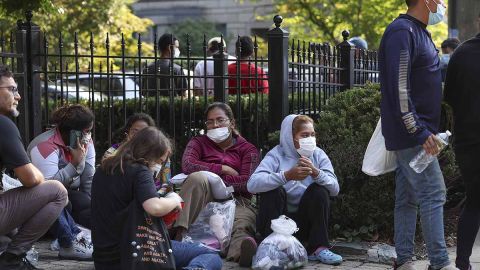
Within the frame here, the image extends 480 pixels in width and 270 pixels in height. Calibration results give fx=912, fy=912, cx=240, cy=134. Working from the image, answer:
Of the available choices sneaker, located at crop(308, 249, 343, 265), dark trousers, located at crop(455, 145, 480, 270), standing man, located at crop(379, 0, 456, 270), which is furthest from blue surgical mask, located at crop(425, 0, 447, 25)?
sneaker, located at crop(308, 249, 343, 265)

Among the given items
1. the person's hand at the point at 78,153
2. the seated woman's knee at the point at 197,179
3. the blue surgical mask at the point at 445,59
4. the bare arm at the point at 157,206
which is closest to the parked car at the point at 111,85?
the person's hand at the point at 78,153

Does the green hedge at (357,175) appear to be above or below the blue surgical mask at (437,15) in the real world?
below

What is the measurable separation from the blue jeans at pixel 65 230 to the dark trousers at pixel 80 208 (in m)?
0.22

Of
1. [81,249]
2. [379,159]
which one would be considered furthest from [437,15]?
[81,249]

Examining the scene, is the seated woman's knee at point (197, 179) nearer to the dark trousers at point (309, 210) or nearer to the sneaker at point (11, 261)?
the dark trousers at point (309, 210)

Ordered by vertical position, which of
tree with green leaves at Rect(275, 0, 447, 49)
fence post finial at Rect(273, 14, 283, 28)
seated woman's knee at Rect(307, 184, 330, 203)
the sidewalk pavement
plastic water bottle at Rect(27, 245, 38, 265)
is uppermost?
tree with green leaves at Rect(275, 0, 447, 49)

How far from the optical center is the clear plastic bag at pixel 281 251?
6.54 meters

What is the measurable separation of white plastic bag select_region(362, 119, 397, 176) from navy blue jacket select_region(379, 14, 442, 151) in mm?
276

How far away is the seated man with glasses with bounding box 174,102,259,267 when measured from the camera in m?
7.05

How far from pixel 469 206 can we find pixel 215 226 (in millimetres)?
1945

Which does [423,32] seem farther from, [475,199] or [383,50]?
[475,199]

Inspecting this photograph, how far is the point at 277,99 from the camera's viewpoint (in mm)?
7988

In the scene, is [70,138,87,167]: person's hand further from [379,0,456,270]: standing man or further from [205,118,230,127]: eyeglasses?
[379,0,456,270]: standing man

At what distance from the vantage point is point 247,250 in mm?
6668
